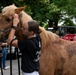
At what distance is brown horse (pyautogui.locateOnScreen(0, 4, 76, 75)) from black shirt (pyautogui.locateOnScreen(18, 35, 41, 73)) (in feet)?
0.43

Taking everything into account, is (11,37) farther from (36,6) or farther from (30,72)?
(36,6)

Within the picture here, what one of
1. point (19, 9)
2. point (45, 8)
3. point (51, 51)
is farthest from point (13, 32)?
point (45, 8)

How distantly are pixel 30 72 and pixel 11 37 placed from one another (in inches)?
24.1

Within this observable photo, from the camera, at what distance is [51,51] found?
4.73m

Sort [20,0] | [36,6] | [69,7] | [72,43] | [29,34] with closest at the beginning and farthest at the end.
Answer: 1. [29,34]
2. [72,43]
3. [20,0]
4. [36,6]
5. [69,7]

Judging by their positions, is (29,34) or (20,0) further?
(20,0)

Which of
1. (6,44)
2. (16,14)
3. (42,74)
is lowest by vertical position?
(42,74)

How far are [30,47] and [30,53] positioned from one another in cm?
9

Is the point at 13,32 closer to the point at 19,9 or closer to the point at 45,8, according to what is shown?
the point at 19,9

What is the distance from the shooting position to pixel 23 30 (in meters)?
4.63

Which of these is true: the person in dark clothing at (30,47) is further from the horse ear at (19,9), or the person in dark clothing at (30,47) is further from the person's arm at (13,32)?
the horse ear at (19,9)

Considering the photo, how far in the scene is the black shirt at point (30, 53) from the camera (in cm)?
453

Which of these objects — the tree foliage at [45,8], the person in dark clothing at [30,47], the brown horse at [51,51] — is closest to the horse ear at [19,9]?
the brown horse at [51,51]

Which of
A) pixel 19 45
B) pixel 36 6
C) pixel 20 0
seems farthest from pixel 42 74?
pixel 36 6
